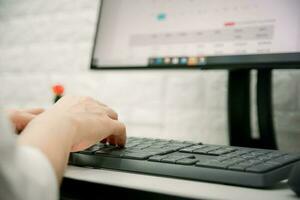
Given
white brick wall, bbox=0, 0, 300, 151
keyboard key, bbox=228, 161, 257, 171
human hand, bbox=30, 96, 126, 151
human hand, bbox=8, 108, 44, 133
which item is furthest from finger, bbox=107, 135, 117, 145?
white brick wall, bbox=0, 0, 300, 151

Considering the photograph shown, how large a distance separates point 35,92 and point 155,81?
385 mm

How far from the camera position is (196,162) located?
43 cm

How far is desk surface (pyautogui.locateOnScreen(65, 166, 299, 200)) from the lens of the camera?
0.35 metres

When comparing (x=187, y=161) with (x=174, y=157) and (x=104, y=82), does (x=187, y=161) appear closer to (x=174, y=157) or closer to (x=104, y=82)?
(x=174, y=157)

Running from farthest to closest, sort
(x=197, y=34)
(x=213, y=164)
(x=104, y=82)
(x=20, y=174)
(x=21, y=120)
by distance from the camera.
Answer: (x=104, y=82), (x=197, y=34), (x=21, y=120), (x=213, y=164), (x=20, y=174)

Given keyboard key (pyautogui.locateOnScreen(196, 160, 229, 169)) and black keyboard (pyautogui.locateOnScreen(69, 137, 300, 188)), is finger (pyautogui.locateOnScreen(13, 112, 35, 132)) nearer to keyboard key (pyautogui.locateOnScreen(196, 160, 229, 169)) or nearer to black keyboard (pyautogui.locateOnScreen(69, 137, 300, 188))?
black keyboard (pyautogui.locateOnScreen(69, 137, 300, 188))

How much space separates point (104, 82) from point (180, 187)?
29.3 inches

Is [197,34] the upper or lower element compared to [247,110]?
upper

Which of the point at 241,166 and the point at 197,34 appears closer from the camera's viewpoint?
the point at 241,166

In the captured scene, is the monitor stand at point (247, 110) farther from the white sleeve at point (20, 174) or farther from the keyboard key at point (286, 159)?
the white sleeve at point (20, 174)

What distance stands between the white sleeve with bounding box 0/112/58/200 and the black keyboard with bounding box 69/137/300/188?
0.13m

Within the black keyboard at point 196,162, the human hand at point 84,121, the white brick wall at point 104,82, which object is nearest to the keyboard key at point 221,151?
the black keyboard at point 196,162

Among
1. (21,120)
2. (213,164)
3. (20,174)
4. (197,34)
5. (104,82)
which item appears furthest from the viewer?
(104,82)

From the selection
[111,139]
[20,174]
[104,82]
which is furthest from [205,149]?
[104,82]
